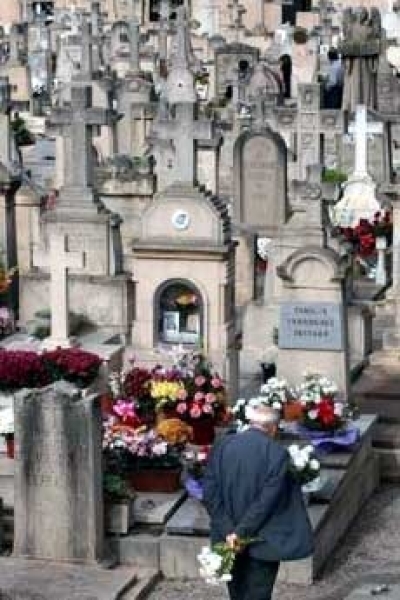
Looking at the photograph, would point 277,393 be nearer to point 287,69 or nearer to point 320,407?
point 320,407

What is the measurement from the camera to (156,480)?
33.6ft

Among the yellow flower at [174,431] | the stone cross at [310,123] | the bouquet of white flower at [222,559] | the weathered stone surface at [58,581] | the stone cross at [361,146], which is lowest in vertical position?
the weathered stone surface at [58,581]

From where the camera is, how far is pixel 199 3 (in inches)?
2271

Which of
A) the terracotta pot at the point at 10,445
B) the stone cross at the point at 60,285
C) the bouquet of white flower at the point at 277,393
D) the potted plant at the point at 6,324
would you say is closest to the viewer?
the terracotta pot at the point at 10,445

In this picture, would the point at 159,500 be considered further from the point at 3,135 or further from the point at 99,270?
the point at 3,135

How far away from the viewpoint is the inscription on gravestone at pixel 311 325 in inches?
476

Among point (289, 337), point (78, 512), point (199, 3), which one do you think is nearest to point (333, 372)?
point (289, 337)

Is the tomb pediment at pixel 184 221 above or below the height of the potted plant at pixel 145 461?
above

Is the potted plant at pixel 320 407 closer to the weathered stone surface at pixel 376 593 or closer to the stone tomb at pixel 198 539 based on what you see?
the stone tomb at pixel 198 539

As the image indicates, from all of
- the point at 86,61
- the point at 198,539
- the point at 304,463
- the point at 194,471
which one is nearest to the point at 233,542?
the point at 198,539

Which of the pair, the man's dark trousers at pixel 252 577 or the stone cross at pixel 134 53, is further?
the stone cross at pixel 134 53

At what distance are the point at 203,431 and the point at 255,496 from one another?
11.2 ft

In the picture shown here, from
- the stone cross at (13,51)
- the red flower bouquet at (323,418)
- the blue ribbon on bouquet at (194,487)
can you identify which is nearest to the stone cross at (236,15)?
the stone cross at (13,51)

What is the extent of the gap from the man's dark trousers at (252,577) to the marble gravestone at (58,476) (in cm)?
161
